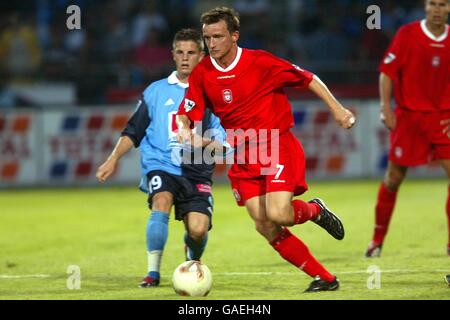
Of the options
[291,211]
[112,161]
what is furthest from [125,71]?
[291,211]

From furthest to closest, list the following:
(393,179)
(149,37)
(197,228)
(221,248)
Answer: (149,37) < (221,248) < (393,179) < (197,228)

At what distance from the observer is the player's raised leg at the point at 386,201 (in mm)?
9617

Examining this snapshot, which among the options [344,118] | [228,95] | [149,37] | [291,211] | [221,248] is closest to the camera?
[344,118]

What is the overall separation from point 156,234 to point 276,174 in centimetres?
130

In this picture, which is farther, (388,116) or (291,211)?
(388,116)

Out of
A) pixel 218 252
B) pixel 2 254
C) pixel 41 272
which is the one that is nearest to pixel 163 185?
pixel 41 272

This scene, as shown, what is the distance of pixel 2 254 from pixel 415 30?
15.2 ft

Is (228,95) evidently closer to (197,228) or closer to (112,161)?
(112,161)

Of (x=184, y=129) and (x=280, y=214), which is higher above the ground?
(x=184, y=129)

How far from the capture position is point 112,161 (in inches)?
309

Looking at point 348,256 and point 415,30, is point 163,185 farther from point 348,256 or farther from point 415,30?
point 415,30

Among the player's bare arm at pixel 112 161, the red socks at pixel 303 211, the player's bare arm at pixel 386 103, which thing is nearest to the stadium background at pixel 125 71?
the player's bare arm at pixel 386 103

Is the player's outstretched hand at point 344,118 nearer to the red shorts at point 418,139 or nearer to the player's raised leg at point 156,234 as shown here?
the player's raised leg at point 156,234

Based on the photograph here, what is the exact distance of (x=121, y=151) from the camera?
8.10m
